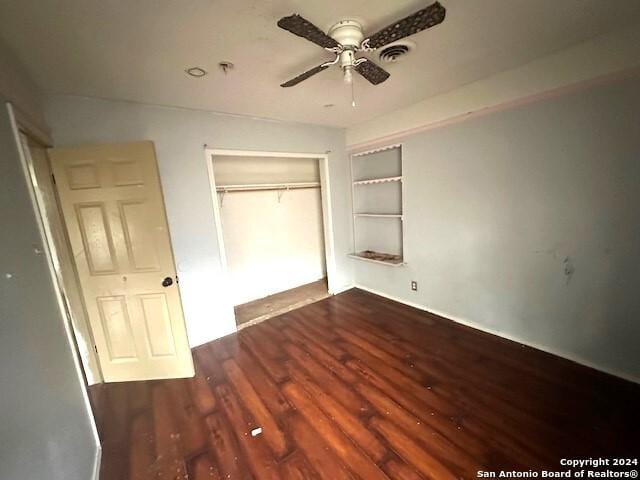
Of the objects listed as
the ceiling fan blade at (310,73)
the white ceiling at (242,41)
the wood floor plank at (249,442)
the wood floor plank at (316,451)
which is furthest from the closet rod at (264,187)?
the wood floor plank at (316,451)

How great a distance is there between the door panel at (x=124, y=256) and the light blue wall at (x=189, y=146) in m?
0.37

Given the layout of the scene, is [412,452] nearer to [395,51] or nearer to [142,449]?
[142,449]

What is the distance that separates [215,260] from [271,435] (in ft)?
5.80

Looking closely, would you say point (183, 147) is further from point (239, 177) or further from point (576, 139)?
point (576, 139)

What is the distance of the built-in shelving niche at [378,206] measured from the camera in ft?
11.0

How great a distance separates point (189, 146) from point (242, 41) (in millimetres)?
1393

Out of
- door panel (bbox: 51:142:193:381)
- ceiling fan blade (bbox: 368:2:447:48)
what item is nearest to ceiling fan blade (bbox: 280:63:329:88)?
ceiling fan blade (bbox: 368:2:447:48)

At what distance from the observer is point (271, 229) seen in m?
3.99

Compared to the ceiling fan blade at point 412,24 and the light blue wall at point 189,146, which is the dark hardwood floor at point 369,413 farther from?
the ceiling fan blade at point 412,24

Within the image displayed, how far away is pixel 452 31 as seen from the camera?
5.02 ft

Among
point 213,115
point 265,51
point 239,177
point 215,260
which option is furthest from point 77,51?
point 239,177

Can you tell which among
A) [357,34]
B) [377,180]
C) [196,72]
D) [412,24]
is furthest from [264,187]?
[412,24]

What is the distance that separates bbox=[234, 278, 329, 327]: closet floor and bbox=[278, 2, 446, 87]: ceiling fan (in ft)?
8.84

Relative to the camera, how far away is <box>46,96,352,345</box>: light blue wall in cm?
213
